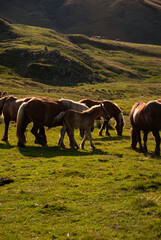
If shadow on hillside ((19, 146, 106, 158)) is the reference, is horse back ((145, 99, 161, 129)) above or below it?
above

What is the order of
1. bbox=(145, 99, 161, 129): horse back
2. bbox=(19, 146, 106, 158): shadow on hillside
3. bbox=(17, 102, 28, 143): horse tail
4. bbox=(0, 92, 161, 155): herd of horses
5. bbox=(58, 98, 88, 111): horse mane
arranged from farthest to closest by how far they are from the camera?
bbox=(58, 98, 88, 111): horse mane
bbox=(17, 102, 28, 143): horse tail
bbox=(0, 92, 161, 155): herd of horses
bbox=(19, 146, 106, 158): shadow on hillside
bbox=(145, 99, 161, 129): horse back

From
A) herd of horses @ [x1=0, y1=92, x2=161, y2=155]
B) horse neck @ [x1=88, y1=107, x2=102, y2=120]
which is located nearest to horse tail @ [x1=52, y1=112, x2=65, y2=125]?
herd of horses @ [x1=0, y1=92, x2=161, y2=155]

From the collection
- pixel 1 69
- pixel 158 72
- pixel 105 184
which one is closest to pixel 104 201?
pixel 105 184

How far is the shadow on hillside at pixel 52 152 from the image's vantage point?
14899 millimetres

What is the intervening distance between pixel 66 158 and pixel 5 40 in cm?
14610

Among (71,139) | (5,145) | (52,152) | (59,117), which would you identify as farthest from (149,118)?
(5,145)

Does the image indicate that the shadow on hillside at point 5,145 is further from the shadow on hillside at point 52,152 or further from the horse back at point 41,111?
the horse back at point 41,111

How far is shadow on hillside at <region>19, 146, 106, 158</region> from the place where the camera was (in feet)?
48.9

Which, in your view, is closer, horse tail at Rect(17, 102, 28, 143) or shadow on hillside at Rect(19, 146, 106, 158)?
shadow on hillside at Rect(19, 146, 106, 158)

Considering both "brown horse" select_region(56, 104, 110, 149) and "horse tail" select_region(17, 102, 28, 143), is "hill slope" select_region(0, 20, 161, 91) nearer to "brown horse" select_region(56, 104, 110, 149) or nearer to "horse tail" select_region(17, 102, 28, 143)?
"horse tail" select_region(17, 102, 28, 143)

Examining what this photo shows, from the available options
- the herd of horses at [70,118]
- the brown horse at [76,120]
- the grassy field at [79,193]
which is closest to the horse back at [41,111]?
the herd of horses at [70,118]

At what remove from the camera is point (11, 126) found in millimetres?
25344

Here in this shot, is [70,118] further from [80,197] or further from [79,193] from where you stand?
[80,197]

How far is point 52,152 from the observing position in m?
A: 15.6
